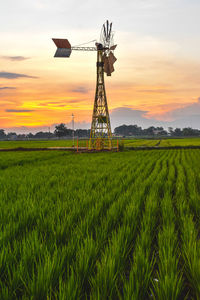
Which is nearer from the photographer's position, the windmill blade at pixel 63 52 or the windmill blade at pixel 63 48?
the windmill blade at pixel 63 48

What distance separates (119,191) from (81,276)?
456 centimetres

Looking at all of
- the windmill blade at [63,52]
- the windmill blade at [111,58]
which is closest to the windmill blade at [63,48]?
the windmill blade at [63,52]

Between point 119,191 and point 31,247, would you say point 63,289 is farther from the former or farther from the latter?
point 119,191

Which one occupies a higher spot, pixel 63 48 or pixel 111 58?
pixel 63 48

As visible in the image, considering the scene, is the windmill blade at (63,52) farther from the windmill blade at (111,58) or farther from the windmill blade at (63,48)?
the windmill blade at (111,58)

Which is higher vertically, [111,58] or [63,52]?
[63,52]

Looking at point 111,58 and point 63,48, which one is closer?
point 111,58

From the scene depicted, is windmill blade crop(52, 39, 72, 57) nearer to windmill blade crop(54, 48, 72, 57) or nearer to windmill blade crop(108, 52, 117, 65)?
windmill blade crop(54, 48, 72, 57)

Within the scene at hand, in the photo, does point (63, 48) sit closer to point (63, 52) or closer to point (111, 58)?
point (63, 52)

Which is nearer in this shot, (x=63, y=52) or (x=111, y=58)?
(x=111, y=58)

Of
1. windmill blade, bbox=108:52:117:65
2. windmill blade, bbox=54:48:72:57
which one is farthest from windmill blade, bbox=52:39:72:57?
windmill blade, bbox=108:52:117:65

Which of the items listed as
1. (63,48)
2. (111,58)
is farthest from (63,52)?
(111,58)

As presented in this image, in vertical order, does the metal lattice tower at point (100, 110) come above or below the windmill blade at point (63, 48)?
below

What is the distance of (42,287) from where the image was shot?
2.14 m
